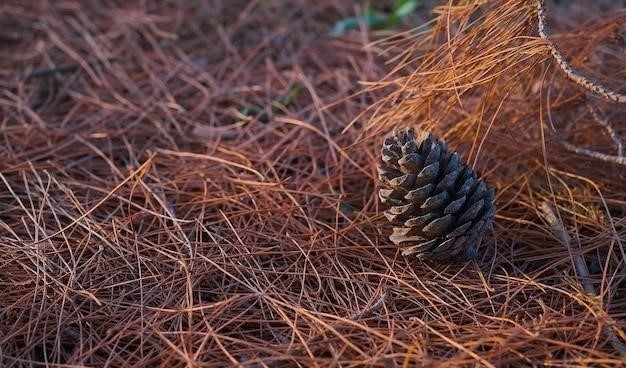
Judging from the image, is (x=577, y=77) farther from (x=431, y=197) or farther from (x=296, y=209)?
(x=296, y=209)

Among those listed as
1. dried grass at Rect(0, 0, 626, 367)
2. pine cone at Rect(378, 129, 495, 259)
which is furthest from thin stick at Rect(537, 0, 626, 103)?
pine cone at Rect(378, 129, 495, 259)

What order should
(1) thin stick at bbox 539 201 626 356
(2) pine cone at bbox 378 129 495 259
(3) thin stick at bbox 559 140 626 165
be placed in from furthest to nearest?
(3) thin stick at bbox 559 140 626 165, (2) pine cone at bbox 378 129 495 259, (1) thin stick at bbox 539 201 626 356

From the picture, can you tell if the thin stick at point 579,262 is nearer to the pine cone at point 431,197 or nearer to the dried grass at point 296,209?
the dried grass at point 296,209

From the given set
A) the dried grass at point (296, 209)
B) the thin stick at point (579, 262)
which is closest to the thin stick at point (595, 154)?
the dried grass at point (296, 209)

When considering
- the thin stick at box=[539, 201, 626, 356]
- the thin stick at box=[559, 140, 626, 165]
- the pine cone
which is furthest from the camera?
the thin stick at box=[559, 140, 626, 165]

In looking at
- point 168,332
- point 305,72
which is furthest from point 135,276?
point 305,72

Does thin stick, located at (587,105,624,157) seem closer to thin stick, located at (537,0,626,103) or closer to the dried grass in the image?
the dried grass

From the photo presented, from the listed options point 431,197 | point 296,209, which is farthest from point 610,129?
point 296,209
